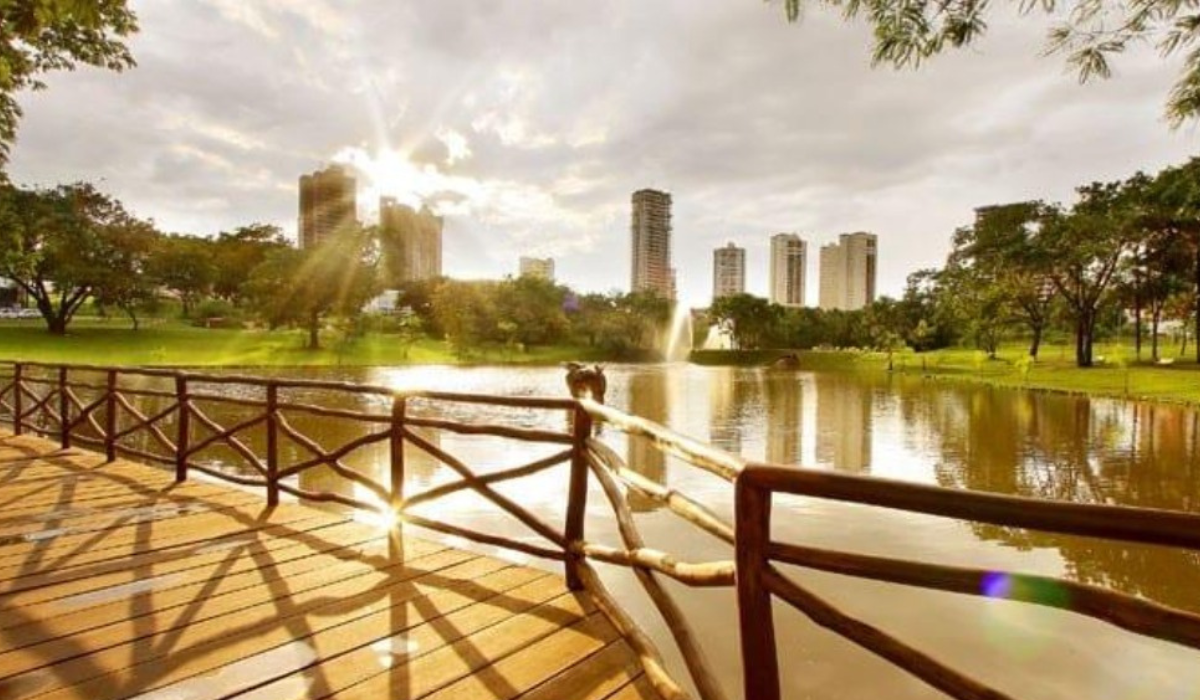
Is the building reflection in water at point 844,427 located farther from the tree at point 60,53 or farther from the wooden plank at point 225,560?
the tree at point 60,53

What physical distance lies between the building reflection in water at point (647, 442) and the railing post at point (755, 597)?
4.80ft

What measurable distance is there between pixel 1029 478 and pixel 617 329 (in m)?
68.9

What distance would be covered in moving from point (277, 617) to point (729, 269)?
169652 millimetres

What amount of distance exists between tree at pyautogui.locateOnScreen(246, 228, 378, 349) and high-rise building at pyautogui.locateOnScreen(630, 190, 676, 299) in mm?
110519

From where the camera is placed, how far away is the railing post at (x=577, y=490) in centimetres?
469

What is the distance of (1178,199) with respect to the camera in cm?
3684

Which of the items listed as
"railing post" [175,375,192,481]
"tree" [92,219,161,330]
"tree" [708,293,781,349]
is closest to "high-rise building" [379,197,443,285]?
"tree" [708,293,781,349]

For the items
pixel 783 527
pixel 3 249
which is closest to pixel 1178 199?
pixel 783 527

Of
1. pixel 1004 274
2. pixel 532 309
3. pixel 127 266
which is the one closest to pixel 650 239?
pixel 532 309

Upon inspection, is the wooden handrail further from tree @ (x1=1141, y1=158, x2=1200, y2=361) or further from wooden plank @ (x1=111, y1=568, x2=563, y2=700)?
tree @ (x1=1141, y1=158, x2=1200, y2=361)

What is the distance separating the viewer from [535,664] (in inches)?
144

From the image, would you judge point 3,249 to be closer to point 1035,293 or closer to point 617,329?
point 1035,293

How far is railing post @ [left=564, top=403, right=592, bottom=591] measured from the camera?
4688mm

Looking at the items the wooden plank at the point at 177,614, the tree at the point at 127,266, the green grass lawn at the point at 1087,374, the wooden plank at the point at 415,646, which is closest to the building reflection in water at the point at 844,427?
the wooden plank at the point at 415,646
